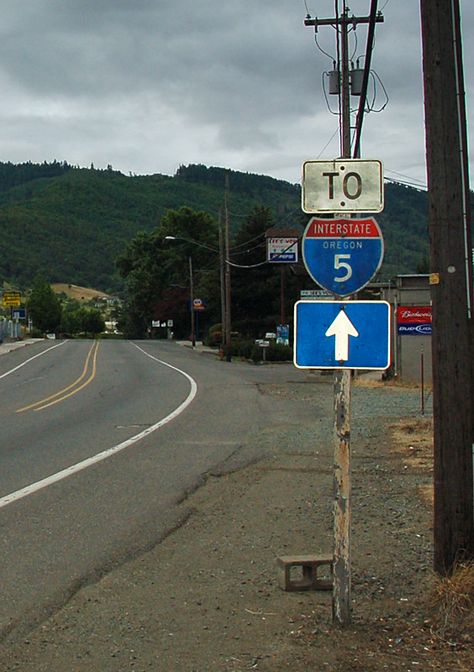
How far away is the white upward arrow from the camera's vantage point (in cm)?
532

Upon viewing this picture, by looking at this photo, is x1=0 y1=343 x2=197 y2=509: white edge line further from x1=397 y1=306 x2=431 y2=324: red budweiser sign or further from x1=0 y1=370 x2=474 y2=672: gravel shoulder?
x1=397 y1=306 x2=431 y2=324: red budweiser sign

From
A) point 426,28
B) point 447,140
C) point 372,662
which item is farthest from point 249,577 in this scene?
point 426,28

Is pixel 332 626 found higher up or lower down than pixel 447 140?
lower down

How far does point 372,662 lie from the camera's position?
194 inches

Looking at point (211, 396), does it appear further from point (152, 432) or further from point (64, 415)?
point (152, 432)

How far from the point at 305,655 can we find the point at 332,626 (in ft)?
1.52

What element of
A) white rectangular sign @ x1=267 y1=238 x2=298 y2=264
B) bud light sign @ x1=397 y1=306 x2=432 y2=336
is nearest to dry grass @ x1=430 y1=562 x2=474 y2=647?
bud light sign @ x1=397 y1=306 x2=432 y2=336

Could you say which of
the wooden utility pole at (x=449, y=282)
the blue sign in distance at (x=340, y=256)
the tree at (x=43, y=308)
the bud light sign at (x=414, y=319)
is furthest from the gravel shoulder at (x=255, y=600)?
the tree at (x=43, y=308)

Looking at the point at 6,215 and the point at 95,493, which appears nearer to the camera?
the point at 95,493

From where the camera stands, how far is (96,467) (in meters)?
12.1

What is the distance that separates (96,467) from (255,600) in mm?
6263

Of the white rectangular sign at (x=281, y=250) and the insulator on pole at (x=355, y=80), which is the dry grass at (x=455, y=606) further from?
the white rectangular sign at (x=281, y=250)

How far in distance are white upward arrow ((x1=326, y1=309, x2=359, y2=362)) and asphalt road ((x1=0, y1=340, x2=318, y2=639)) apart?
2595 millimetres

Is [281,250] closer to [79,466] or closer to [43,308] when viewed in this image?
[79,466]
